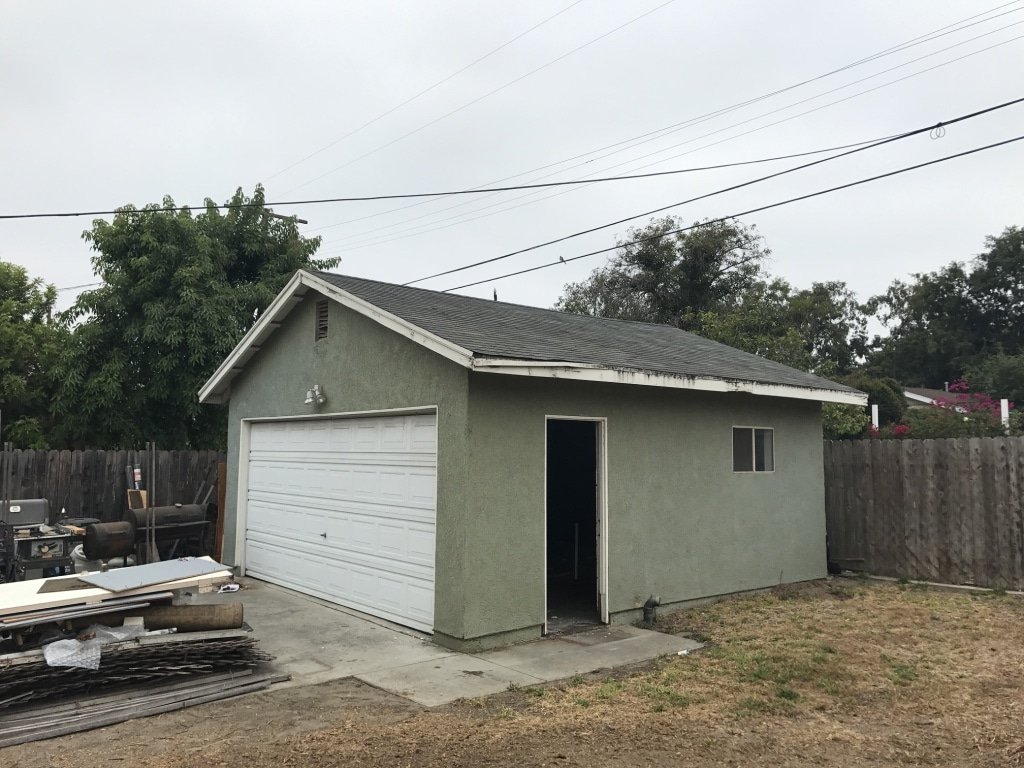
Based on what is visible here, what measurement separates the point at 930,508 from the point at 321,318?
9002mm

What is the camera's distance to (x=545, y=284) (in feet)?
111

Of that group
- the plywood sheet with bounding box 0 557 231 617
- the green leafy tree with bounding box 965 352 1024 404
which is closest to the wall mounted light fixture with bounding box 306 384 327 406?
the plywood sheet with bounding box 0 557 231 617

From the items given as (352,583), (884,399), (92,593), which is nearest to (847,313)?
(884,399)

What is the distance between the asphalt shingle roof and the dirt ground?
3065 millimetres

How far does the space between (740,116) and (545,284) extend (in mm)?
22588

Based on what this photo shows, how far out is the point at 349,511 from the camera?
922cm

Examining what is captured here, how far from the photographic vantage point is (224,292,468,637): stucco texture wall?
7.34 metres

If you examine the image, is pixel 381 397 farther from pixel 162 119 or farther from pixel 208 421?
pixel 208 421

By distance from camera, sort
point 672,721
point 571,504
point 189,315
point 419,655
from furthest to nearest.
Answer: point 189,315 < point 571,504 < point 419,655 < point 672,721

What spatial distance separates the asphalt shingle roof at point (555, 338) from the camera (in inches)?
312

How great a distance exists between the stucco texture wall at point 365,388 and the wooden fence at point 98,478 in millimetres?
1805

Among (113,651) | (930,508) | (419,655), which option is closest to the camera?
(113,651)

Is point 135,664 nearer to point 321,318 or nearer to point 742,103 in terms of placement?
point 321,318

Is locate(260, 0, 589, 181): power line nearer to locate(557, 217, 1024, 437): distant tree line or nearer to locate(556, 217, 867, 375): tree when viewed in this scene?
locate(557, 217, 1024, 437): distant tree line
